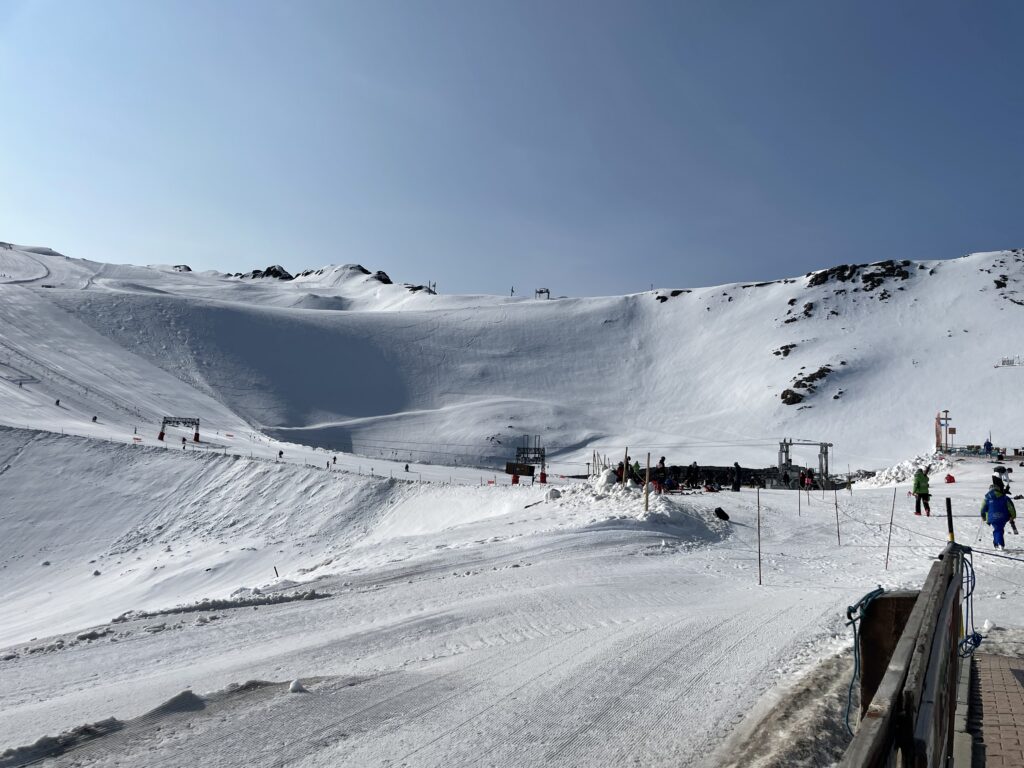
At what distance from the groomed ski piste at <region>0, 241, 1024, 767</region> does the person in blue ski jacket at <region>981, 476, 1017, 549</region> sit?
0.41m

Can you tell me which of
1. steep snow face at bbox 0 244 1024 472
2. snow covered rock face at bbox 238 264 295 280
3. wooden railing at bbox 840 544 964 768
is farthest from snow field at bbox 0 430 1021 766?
snow covered rock face at bbox 238 264 295 280

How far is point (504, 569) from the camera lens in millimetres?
11102

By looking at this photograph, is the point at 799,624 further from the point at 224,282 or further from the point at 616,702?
the point at 224,282

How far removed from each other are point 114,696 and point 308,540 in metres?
15.9

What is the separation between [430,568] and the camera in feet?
37.1

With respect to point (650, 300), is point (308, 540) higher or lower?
lower

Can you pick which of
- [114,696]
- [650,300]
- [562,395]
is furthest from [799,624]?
[650,300]

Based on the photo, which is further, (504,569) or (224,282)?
(224,282)

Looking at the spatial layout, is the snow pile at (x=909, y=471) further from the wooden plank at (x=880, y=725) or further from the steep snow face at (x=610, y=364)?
the wooden plank at (x=880, y=725)

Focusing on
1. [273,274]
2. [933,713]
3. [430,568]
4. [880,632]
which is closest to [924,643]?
[933,713]

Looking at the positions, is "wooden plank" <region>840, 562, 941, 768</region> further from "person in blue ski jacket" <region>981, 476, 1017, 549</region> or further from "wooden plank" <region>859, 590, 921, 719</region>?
"person in blue ski jacket" <region>981, 476, 1017, 549</region>

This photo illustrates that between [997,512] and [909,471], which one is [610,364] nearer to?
[909,471]

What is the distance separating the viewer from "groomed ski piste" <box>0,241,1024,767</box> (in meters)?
5.34

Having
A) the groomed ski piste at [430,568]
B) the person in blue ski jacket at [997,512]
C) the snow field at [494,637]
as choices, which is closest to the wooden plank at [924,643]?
the groomed ski piste at [430,568]
